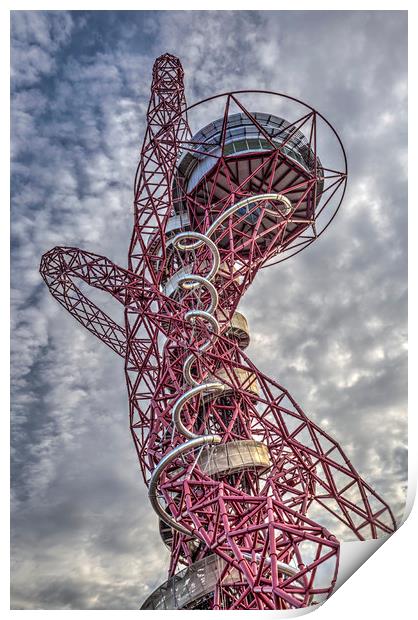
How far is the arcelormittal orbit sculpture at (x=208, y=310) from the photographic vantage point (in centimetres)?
2284

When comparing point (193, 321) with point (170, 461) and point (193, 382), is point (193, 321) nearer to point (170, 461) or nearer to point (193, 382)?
point (193, 382)

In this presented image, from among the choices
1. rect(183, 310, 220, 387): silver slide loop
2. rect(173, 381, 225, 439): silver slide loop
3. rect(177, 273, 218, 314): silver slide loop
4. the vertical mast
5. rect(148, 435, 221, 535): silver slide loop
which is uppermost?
the vertical mast

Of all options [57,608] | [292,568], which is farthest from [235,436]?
[57,608]

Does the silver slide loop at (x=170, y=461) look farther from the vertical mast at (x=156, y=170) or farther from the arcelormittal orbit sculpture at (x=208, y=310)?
the vertical mast at (x=156, y=170)

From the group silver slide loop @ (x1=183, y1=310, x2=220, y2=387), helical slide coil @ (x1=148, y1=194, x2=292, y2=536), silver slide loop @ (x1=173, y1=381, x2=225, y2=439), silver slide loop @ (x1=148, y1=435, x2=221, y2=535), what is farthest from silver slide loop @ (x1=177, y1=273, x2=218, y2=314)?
silver slide loop @ (x1=148, y1=435, x2=221, y2=535)

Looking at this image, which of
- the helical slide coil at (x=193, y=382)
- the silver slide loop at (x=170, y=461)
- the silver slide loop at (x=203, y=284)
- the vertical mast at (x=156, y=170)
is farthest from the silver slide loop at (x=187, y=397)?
the vertical mast at (x=156, y=170)

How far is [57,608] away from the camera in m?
13.5

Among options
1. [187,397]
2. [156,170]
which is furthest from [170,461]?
[156,170]

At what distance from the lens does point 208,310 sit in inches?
1011

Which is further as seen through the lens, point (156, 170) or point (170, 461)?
point (156, 170)

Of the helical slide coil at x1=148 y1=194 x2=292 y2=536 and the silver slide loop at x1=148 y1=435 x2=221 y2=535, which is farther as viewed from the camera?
the helical slide coil at x1=148 y1=194 x2=292 y2=536

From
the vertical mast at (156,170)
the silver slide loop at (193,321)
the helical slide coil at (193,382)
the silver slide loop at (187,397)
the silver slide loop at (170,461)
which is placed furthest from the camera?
the vertical mast at (156,170)

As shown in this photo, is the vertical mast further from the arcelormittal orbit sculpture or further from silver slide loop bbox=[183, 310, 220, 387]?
silver slide loop bbox=[183, 310, 220, 387]

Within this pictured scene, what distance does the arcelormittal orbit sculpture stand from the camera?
2284 cm
